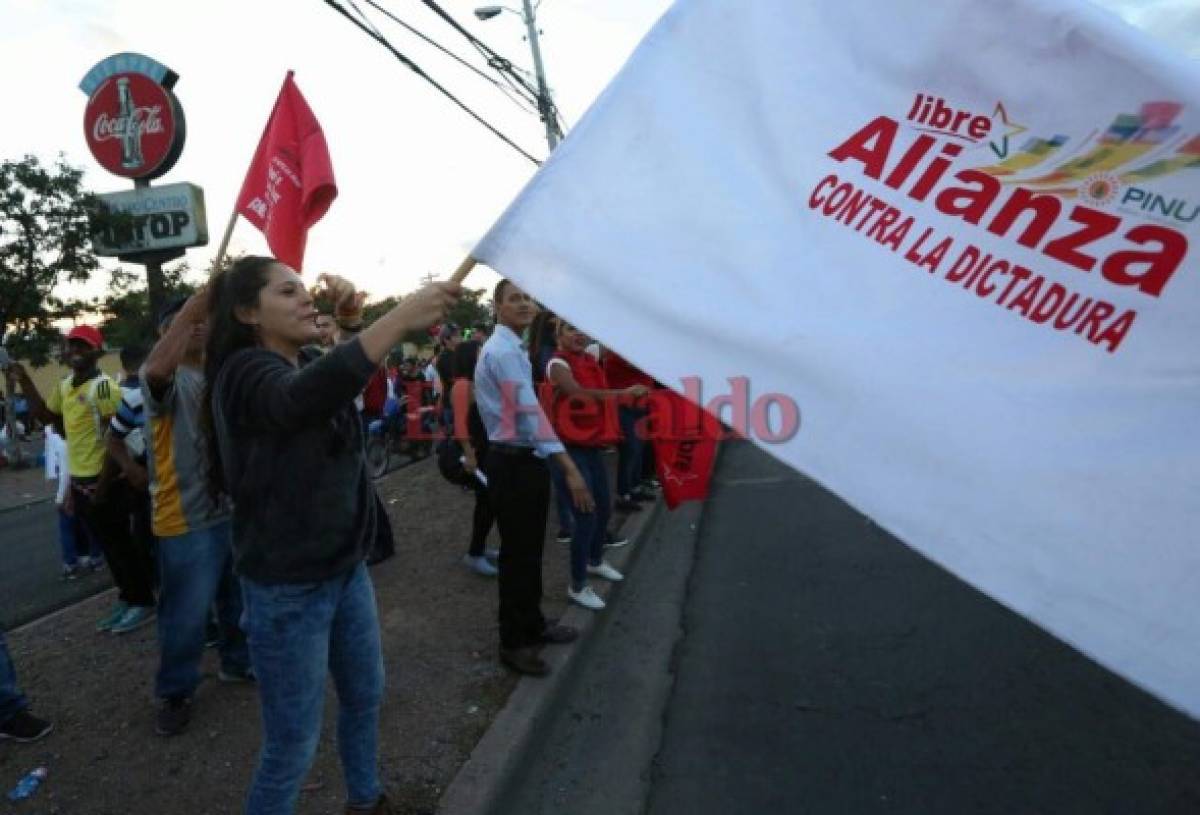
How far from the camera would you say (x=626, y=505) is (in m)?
6.98

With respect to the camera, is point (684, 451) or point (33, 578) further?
point (33, 578)

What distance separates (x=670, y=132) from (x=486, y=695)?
276 cm

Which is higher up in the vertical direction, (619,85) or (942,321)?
(619,85)

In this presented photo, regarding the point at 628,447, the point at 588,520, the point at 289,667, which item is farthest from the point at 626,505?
the point at 289,667

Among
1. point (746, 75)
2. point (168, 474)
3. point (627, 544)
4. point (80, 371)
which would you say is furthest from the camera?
point (627, 544)

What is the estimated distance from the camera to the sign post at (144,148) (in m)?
6.55

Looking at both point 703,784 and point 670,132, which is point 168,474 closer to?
point 703,784

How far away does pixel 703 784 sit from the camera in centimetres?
288

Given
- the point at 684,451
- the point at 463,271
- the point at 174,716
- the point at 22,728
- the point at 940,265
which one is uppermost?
the point at 940,265

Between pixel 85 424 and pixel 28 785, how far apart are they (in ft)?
9.13

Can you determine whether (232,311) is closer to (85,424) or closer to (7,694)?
(7,694)

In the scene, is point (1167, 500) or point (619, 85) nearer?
point (1167, 500)

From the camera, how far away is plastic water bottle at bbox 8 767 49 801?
2.83 metres

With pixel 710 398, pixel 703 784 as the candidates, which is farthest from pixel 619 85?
pixel 703 784
